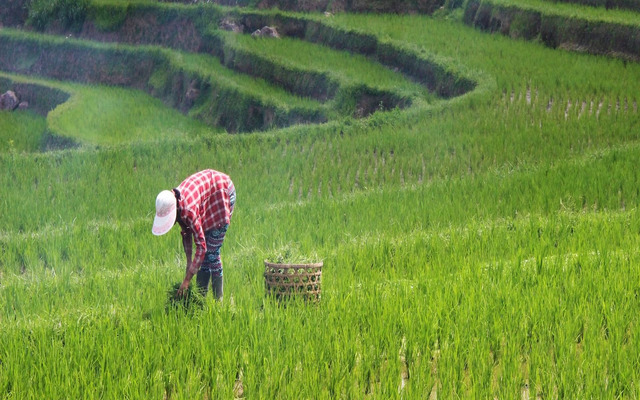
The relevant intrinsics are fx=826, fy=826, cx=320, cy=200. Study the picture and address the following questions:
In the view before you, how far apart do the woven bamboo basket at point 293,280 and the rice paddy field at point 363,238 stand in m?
0.11

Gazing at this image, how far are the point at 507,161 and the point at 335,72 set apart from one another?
23.6 feet

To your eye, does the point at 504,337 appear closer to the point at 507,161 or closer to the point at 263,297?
the point at 263,297

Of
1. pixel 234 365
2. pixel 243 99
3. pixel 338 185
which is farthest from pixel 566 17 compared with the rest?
pixel 234 365

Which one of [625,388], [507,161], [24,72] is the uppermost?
[625,388]

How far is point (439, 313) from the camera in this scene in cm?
470

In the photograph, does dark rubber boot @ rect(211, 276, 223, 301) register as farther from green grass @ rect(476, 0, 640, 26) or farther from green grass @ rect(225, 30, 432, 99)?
green grass @ rect(476, 0, 640, 26)

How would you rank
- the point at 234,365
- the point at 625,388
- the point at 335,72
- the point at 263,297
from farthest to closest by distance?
the point at 335,72 → the point at 263,297 → the point at 234,365 → the point at 625,388

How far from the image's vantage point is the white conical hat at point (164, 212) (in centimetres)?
445

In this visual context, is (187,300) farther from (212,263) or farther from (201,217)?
(201,217)

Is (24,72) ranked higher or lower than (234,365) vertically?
lower

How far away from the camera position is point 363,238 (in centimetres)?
729

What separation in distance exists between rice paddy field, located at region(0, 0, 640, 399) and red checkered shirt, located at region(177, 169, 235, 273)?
41cm

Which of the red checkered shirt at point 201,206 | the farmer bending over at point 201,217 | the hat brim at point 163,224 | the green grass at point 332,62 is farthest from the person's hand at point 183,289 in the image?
the green grass at point 332,62

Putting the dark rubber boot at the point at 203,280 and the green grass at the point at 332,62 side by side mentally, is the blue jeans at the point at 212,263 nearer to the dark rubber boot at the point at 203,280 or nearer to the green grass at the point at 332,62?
the dark rubber boot at the point at 203,280
